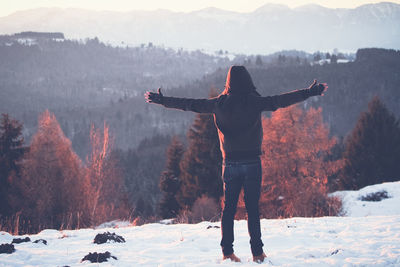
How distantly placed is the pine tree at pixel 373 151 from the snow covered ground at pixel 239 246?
28.1 metres

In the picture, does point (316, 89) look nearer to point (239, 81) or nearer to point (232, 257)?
point (239, 81)

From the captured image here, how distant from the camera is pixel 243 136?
15.3 feet

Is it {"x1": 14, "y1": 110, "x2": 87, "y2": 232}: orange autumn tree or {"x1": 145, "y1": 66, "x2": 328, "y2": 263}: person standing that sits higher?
{"x1": 145, "y1": 66, "x2": 328, "y2": 263}: person standing

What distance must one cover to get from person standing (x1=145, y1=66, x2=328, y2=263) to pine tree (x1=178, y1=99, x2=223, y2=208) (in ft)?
74.5

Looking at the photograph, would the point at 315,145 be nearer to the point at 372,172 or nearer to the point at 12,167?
the point at 372,172

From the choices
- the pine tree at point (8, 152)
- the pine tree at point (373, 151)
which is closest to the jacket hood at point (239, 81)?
the pine tree at point (8, 152)

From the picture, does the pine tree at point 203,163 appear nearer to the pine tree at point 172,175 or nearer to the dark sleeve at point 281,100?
the pine tree at point 172,175

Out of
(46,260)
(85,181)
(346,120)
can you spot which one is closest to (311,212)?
(46,260)

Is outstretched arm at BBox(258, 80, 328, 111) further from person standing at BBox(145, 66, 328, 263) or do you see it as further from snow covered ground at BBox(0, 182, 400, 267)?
snow covered ground at BBox(0, 182, 400, 267)

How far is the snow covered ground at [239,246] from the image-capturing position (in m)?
4.89

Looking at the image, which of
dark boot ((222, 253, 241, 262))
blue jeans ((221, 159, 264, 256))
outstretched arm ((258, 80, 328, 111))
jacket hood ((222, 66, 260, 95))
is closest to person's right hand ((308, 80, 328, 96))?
outstretched arm ((258, 80, 328, 111))

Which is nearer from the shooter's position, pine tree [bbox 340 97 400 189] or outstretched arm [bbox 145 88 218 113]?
outstretched arm [bbox 145 88 218 113]

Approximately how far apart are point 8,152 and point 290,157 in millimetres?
23118

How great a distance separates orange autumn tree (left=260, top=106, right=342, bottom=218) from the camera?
24.7 metres
